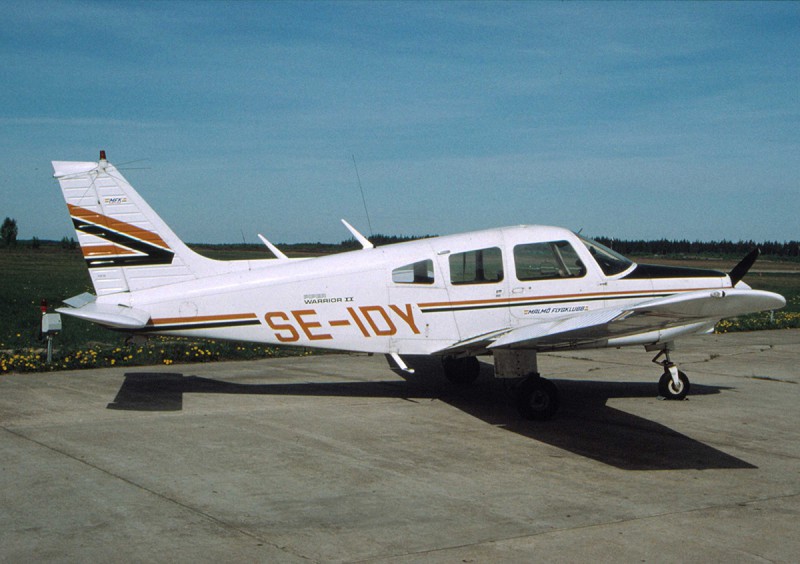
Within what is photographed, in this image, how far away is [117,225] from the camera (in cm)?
1007

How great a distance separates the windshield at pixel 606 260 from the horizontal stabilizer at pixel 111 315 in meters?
5.77

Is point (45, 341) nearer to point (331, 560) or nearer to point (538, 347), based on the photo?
point (538, 347)

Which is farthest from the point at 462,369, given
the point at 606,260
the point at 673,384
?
the point at 673,384

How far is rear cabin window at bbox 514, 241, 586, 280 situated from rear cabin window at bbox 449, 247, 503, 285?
0.26 m

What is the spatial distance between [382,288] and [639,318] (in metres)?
3.57

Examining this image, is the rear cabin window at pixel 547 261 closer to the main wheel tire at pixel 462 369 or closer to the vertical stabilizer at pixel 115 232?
the main wheel tire at pixel 462 369

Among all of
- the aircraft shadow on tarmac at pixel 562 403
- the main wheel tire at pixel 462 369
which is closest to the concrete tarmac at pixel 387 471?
the aircraft shadow on tarmac at pixel 562 403

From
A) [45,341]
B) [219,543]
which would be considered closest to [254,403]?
[219,543]

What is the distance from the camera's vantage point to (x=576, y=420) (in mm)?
9906

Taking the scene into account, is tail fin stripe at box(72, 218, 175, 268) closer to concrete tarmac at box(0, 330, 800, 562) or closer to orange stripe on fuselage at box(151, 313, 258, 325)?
orange stripe on fuselage at box(151, 313, 258, 325)

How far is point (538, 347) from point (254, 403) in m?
3.88

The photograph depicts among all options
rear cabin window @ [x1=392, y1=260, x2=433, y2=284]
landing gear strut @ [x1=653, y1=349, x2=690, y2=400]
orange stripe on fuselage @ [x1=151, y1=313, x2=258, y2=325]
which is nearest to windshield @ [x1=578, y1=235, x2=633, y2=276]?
landing gear strut @ [x1=653, y1=349, x2=690, y2=400]

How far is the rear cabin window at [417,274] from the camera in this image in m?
10.5

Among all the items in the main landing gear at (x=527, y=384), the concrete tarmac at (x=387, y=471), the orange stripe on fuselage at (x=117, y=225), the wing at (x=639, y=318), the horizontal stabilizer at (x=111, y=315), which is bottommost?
the concrete tarmac at (x=387, y=471)
